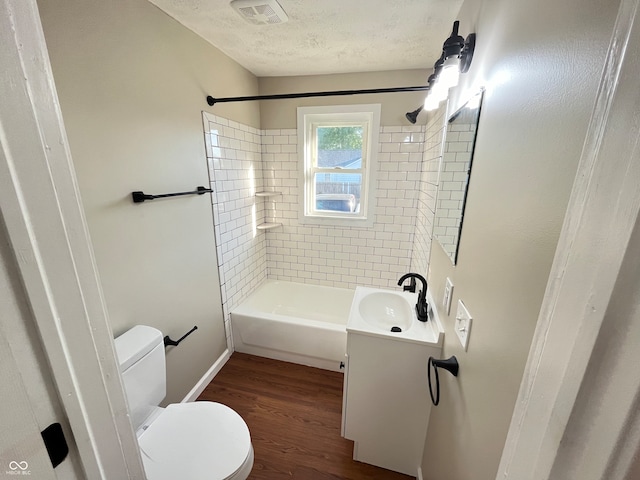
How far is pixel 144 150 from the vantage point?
1319 mm

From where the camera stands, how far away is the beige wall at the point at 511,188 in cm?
44

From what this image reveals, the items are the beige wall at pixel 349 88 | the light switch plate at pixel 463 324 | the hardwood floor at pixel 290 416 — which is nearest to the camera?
the light switch plate at pixel 463 324

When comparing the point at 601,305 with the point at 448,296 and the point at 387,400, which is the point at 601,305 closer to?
the point at 448,296

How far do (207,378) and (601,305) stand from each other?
2.27 meters

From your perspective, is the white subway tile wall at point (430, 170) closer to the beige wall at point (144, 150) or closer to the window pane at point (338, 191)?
the window pane at point (338, 191)

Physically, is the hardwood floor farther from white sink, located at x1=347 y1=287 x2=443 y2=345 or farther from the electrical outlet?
the electrical outlet

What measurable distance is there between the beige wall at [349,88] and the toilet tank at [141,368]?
207 centimetres

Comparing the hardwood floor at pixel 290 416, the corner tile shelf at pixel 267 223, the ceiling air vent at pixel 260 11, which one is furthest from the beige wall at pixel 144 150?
the corner tile shelf at pixel 267 223

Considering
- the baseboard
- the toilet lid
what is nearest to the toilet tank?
the toilet lid

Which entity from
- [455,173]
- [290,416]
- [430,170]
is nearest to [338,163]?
[430,170]

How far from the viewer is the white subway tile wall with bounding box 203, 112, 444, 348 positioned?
2.04m

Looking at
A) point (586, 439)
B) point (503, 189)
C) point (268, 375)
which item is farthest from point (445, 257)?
point (268, 375)

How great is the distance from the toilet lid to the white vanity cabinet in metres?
0.59

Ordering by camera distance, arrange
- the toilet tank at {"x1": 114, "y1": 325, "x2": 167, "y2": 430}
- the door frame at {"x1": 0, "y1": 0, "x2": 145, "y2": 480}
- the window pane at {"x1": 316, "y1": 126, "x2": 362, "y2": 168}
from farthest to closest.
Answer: the window pane at {"x1": 316, "y1": 126, "x2": 362, "y2": 168}, the toilet tank at {"x1": 114, "y1": 325, "x2": 167, "y2": 430}, the door frame at {"x1": 0, "y1": 0, "x2": 145, "y2": 480}
